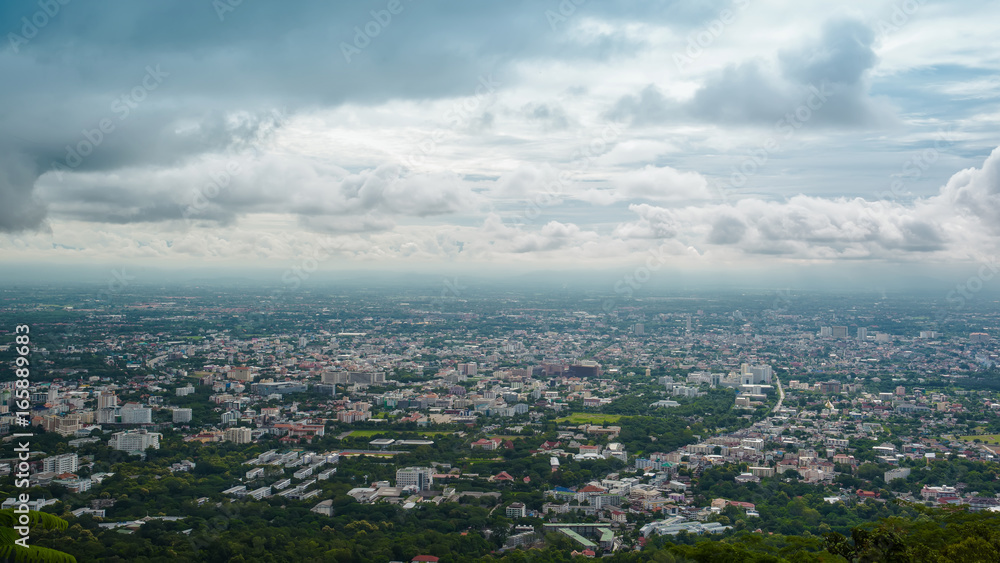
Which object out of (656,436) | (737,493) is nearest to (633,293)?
(656,436)

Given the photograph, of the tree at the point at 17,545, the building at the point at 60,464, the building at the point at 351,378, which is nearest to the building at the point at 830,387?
the building at the point at 351,378

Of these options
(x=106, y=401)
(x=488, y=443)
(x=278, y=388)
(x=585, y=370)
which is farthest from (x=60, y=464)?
(x=585, y=370)

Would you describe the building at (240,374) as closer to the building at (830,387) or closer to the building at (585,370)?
the building at (585,370)

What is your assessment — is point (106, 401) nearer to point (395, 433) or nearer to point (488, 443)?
point (395, 433)

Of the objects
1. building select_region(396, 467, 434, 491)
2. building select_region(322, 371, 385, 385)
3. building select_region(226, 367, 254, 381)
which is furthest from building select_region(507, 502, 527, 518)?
building select_region(226, 367, 254, 381)

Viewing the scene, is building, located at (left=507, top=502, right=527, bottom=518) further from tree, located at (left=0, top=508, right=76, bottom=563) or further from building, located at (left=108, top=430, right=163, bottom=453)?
tree, located at (left=0, top=508, right=76, bottom=563)

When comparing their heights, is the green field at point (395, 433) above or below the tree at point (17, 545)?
below
